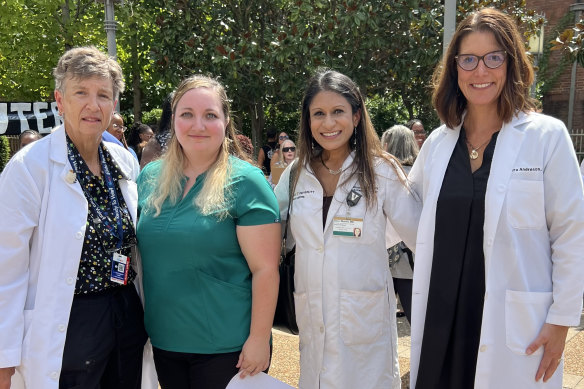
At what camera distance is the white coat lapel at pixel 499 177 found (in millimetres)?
2355

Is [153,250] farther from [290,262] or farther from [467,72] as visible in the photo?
[467,72]

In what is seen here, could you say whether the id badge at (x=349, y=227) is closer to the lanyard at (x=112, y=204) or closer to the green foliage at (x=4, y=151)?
the lanyard at (x=112, y=204)

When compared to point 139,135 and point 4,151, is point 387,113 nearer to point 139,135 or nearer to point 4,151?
point 139,135

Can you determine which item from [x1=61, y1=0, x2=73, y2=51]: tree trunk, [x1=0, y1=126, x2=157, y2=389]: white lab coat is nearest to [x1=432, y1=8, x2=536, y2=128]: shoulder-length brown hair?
[x1=0, y1=126, x2=157, y2=389]: white lab coat

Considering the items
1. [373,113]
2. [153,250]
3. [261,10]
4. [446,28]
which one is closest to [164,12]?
[261,10]

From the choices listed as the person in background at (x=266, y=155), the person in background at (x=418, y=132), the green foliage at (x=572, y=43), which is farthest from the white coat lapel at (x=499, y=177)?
the person in background at (x=266, y=155)

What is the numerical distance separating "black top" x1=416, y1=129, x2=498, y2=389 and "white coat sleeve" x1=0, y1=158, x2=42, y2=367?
5.95 ft

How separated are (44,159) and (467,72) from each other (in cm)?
197

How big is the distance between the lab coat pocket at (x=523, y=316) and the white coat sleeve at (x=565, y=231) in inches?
1.5

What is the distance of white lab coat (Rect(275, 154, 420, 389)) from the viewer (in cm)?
276

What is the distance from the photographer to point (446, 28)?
20.5 feet

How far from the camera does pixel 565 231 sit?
229 centimetres

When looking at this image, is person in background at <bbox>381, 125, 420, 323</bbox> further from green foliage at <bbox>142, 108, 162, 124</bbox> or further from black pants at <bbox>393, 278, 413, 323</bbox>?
green foliage at <bbox>142, 108, 162, 124</bbox>

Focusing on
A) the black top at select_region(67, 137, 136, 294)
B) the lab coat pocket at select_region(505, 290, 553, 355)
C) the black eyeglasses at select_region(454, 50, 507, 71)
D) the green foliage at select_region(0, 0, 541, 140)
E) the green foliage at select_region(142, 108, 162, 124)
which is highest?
the green foliage at select_region(0, 0, 541, 140)
